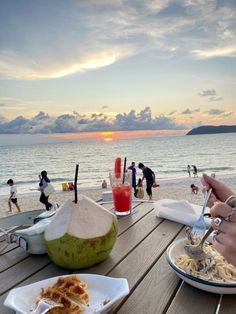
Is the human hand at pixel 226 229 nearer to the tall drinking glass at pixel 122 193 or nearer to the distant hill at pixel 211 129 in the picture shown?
the tall drinking glass at pixel 122 193

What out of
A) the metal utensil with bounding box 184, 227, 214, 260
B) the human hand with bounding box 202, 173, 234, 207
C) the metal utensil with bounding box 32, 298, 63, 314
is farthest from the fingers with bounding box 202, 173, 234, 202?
the metal utensil with bounding box 32, 298, 63, 314

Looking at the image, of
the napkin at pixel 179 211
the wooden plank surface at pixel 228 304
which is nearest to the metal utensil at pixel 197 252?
the wooden plank surface at pixel 228 304

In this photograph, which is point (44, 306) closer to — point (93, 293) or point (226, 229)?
point (93, 293)

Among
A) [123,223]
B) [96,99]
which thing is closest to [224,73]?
[96,99]

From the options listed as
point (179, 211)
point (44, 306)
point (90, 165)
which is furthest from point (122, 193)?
point (90, 165)

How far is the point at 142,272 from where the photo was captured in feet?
2.52

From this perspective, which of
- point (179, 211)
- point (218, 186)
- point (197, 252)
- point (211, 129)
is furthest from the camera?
point (211, 129)

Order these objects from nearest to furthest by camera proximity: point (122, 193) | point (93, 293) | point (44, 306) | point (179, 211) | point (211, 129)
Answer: point (44, 306), point (93, 293), point (179, 211), point (122, 193), point (211, 129)

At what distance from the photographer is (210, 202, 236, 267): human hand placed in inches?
23.9

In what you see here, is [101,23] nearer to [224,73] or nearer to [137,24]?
[137,24]

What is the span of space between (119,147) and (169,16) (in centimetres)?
3061

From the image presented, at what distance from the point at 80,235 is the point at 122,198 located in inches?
23.0

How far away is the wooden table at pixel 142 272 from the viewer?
24.0 inches

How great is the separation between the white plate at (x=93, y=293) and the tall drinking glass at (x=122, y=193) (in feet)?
2.21
